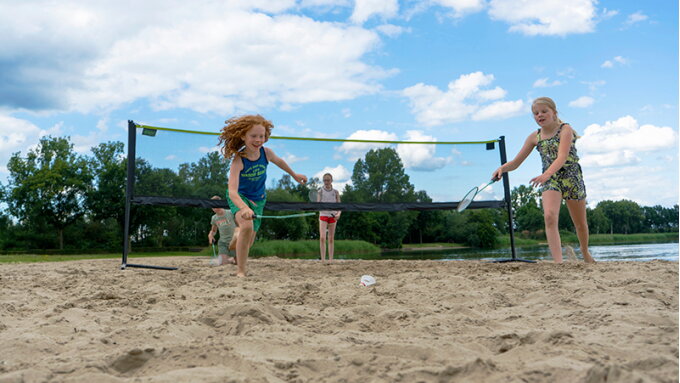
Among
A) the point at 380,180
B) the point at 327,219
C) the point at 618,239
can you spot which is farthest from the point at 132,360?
the point at 618,239

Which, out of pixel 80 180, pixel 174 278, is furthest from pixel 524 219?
pixel 174 278

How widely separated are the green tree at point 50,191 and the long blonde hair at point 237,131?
87.5 feet

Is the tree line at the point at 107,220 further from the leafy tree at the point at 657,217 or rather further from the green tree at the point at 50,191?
the leafy tree at the point at 657,217

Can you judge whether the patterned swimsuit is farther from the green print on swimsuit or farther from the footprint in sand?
the footprint in sand

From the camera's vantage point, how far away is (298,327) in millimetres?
2500

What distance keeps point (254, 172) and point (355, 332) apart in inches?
122

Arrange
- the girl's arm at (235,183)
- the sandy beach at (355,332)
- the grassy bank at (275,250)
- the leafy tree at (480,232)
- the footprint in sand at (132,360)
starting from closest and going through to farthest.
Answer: the sandy beach at (355,332)
the footprint in sand at (132,360)
the girl's arm at (235,183)
the grassy bank at (275,250)
the leafy tree at (480,232)

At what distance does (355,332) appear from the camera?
240 cm

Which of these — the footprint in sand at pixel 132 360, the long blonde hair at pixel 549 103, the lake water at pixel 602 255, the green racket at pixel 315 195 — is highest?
the long blonde hair at pixel 549 103

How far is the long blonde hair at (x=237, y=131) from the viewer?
4.99m

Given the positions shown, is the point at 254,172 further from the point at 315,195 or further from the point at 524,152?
the point at 524,152

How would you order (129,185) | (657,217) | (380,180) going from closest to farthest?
(129,185)
(380,180)
(657,217)

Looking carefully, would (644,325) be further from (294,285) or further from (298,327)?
(294,285)

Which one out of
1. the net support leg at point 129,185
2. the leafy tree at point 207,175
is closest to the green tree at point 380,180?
the leafy tree at point 207,175
